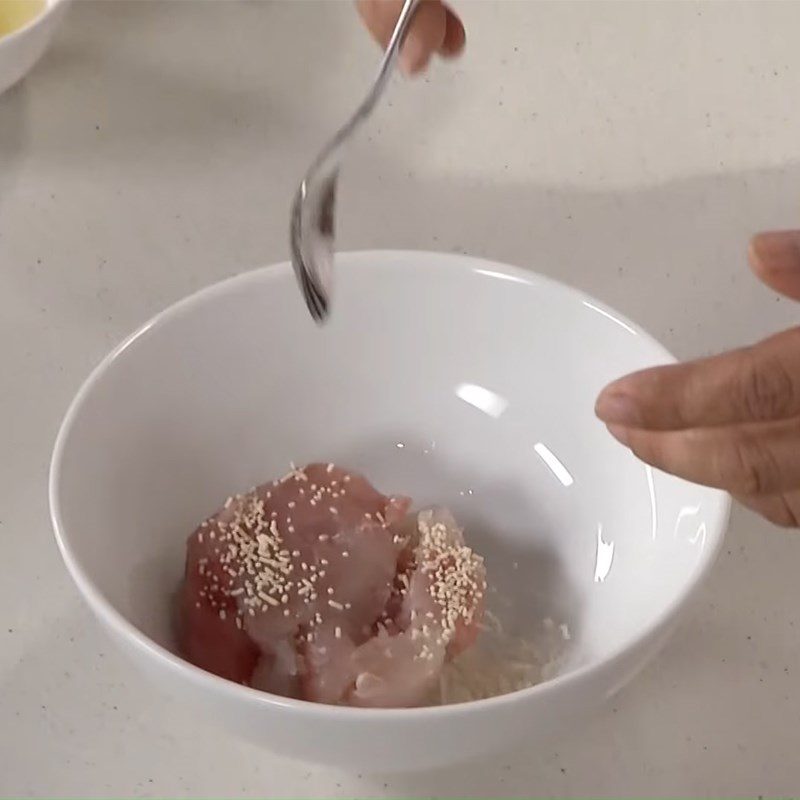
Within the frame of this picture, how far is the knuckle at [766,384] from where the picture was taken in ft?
1.42

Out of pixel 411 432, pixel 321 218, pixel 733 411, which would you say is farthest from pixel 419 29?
pixel 733 411

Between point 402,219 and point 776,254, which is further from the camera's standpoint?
point 402,219

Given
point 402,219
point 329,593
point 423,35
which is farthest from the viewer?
point 402,219

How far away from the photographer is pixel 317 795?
521mm

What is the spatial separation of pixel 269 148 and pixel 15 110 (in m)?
0.22

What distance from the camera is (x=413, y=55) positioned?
0.67 meters

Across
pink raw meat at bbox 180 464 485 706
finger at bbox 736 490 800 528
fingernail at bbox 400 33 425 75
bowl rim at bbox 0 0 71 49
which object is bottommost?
pink raw meat at bbox 180 464 485 706

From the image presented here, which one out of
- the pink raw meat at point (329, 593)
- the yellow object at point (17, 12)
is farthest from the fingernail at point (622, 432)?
the yellow object at point (17, 12)

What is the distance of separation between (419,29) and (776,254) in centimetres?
32

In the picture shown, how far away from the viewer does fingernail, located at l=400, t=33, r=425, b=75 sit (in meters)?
0.67

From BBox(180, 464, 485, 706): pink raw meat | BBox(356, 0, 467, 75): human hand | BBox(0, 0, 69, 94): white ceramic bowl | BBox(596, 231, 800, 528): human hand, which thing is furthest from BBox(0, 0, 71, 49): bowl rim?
BBox(596, 231, 800, 528): human hand

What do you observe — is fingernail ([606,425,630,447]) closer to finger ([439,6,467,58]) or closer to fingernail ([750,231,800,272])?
fingernail ([750,231,800,272])

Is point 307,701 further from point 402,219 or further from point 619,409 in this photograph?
point 402,219

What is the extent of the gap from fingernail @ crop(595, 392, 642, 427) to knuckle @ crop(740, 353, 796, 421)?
45 mm
